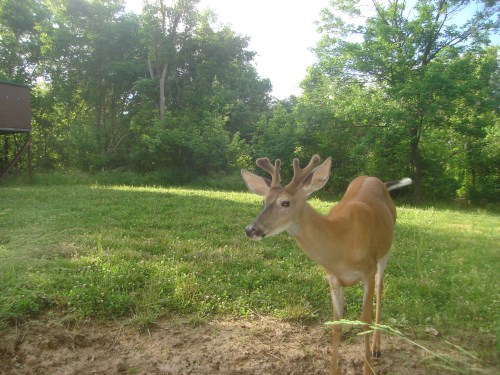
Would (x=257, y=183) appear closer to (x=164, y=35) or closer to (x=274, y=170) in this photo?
(x=274, y=170)

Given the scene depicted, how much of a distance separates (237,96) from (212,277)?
79.7 ft

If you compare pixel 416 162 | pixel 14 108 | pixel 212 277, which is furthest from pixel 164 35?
pixel 212 277

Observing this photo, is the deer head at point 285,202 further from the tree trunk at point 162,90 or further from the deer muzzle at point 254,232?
the tree trunk at point 162,90

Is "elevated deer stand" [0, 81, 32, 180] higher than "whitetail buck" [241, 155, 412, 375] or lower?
higher

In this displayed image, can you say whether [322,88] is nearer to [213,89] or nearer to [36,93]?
[213,89]

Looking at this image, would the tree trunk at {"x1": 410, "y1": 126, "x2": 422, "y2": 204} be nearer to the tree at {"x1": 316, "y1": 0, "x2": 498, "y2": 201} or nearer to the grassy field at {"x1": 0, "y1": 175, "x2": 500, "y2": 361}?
the tree at {"x1": 316, "y1": 0, "x2": 498, "y2": 201}

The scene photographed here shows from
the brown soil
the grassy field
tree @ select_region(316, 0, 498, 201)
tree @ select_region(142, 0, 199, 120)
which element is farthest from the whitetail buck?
tree @ select_region(142, 0, 199, 120)

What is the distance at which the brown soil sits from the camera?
285 centimetres

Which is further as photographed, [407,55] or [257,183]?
[407,55]

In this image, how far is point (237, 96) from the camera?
89.9 ft

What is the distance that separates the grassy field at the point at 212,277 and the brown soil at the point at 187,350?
0.19 meters

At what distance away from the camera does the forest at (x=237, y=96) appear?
1708 cm

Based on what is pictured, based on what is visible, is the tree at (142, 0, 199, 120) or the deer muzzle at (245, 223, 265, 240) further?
the tree at (142, 0, 199, 120)

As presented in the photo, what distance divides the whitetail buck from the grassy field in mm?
929
